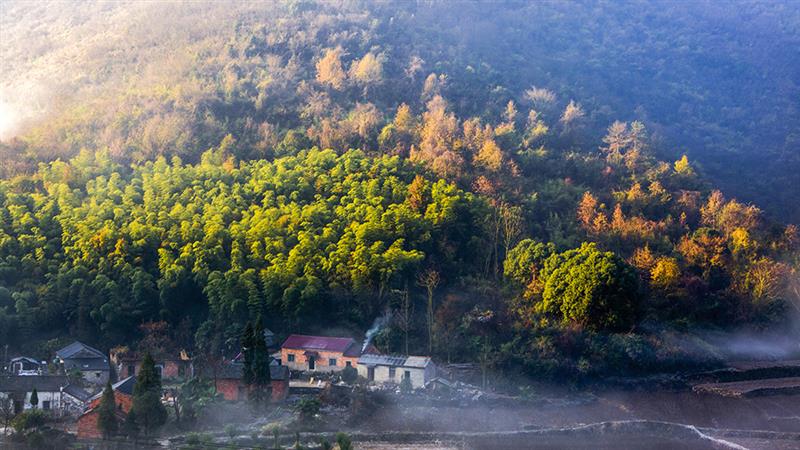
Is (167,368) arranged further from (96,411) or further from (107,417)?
(107,417)

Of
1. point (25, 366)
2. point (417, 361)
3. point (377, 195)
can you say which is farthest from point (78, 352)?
point (377, 195)

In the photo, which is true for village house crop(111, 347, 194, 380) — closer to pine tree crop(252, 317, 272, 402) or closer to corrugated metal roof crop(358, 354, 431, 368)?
pine tree crop(252, 317, 272, 402)

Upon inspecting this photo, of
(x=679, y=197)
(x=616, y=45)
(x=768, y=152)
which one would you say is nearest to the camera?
(x=679, y=197)

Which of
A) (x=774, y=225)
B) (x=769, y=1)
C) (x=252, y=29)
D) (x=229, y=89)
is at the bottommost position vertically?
(x=774, y=225)

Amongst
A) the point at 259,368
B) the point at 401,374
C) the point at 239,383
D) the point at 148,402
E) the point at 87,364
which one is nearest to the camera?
the point at 148,402

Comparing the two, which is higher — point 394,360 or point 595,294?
point 595,294

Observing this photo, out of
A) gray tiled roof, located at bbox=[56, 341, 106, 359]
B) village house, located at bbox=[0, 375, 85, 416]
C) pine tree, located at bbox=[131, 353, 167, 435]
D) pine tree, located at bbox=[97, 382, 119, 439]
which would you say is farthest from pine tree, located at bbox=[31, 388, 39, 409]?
gray tiled roof, located at bbox=[56, 341, 106, 359]

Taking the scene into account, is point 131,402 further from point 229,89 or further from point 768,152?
point 768,152

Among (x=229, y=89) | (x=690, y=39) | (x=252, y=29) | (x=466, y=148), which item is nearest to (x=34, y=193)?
(x=229, y=89)
